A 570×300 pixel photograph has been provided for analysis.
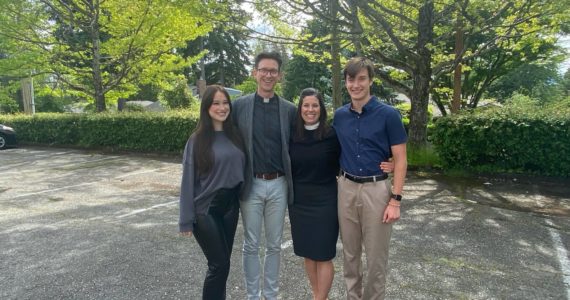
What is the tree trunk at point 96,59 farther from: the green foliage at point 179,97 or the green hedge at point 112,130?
the green foliage at point 179,97

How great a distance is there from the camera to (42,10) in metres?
14.0

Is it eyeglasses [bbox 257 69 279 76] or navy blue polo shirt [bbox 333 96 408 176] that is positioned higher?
eyeglasses [bbox 257 69 279 76]

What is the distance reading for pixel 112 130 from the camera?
43.3ft

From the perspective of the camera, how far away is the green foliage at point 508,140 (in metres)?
6.97

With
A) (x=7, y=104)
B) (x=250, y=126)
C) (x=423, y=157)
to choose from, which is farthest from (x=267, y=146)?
(x=7, y=104)

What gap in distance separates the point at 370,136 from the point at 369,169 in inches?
8.7

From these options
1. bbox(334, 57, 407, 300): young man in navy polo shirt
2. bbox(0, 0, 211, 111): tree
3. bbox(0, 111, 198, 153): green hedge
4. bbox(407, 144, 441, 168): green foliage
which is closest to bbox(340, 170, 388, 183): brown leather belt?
bbox(334, 57, 407, 300): young man in navy polo shirt

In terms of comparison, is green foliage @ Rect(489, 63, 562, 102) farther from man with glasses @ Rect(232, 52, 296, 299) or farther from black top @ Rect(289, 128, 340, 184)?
man with glasses @ Rect(232, 52, 296, 299)

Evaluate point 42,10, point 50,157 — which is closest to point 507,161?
point 50,157

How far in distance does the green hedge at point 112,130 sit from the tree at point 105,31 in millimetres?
1495

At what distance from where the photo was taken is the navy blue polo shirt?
8.45 feet

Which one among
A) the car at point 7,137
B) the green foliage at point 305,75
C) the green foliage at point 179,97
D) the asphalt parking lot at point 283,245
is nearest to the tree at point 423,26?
the asphalt parking lot at point 283,245

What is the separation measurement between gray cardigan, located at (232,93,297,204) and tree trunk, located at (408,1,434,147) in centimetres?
593

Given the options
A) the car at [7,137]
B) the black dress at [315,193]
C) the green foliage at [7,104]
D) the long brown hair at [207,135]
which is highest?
the green foliage at [7,104]
